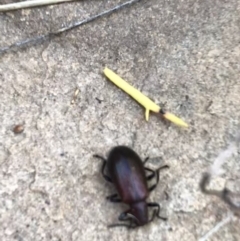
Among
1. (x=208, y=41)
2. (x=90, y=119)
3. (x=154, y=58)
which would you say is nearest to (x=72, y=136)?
(x=90, y=119)

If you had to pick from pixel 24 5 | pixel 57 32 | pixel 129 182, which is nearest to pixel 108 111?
pixel 129 182

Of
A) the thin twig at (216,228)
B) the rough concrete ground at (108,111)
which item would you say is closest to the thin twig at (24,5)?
the rough concrete ground at (108,111)

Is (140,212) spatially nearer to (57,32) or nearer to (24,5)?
(57,32)

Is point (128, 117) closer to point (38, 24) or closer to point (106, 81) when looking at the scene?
point (106, 81)

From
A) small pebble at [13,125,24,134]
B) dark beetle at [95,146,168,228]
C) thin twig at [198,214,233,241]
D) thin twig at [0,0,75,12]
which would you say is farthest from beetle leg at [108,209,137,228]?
thin twig at [0,0,75,12]

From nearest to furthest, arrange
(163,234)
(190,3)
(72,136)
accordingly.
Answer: (163,234), (72,136), (190,3)

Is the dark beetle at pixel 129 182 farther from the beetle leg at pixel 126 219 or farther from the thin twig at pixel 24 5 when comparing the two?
the thin twig at pixel 24 5

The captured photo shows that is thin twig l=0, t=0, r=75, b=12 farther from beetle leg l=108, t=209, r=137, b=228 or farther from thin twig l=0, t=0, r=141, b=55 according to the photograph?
beetle leg l=108, t=209, r=137, b=228
